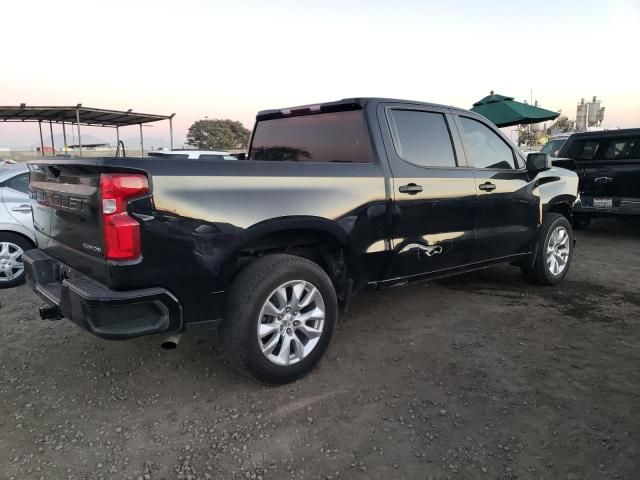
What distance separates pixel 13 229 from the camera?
542 cm

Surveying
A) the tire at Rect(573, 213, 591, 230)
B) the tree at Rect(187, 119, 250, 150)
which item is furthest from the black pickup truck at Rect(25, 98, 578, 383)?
the tree at Rect(187, 119, 250, 150)

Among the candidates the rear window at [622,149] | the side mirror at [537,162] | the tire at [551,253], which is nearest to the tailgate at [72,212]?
the side mirror at [537,162]

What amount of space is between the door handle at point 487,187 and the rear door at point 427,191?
0.43 ft

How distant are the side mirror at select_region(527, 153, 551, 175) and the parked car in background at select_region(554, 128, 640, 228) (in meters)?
3.57

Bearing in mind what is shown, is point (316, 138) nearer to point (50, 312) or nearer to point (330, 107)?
point (330, 107)

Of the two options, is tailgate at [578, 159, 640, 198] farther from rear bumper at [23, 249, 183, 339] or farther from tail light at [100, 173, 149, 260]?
tail light at [100, 173, 149, 260]

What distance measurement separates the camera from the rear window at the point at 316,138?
12.0ft

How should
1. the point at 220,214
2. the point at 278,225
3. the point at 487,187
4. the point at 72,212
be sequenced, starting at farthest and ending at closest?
the point at 487,187, the point at 278,225, the point at 72,212, the point at 220,214

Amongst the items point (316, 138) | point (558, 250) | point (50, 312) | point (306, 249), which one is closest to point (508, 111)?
point (558, 250)

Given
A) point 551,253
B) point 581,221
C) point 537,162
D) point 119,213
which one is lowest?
point 581,221

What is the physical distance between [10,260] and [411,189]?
454 cm

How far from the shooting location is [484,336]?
3.92 meters

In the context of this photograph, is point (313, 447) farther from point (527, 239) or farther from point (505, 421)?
point (527, 239)

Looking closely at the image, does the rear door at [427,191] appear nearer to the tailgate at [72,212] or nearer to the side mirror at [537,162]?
the side mirror at [537,162]
